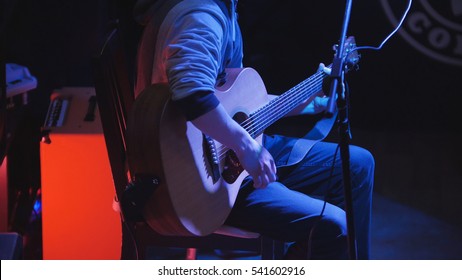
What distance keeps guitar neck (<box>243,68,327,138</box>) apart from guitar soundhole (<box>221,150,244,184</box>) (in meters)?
0.13

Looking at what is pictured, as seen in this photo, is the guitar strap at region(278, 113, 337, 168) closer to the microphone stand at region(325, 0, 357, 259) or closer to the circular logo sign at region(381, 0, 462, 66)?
the microphone stand at region(325, 0, 357, 259)

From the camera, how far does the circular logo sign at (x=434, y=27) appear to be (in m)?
3.82

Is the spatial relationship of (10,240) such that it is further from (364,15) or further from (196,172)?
(364,15)

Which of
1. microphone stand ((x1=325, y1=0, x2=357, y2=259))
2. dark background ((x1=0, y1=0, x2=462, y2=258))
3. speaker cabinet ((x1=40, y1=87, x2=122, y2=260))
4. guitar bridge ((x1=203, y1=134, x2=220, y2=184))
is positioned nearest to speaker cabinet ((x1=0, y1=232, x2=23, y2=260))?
guitar bridge ((x1=203, y1=134, x2=220, y2=184))

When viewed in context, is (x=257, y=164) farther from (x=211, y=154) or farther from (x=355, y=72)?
(x=355, y=72)

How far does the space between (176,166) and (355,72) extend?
96.7 inches

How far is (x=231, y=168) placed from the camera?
2002 millimetres

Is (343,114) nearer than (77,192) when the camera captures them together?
Yes

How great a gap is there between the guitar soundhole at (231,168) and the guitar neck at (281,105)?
0.13 metres

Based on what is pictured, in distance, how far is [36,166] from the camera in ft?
10.4

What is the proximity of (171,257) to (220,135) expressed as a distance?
124cm

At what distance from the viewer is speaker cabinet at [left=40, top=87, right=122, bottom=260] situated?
257cm

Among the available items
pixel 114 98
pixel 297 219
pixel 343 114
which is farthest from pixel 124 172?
pixel 343 114

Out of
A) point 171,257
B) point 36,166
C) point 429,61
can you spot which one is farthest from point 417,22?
point 36,166
